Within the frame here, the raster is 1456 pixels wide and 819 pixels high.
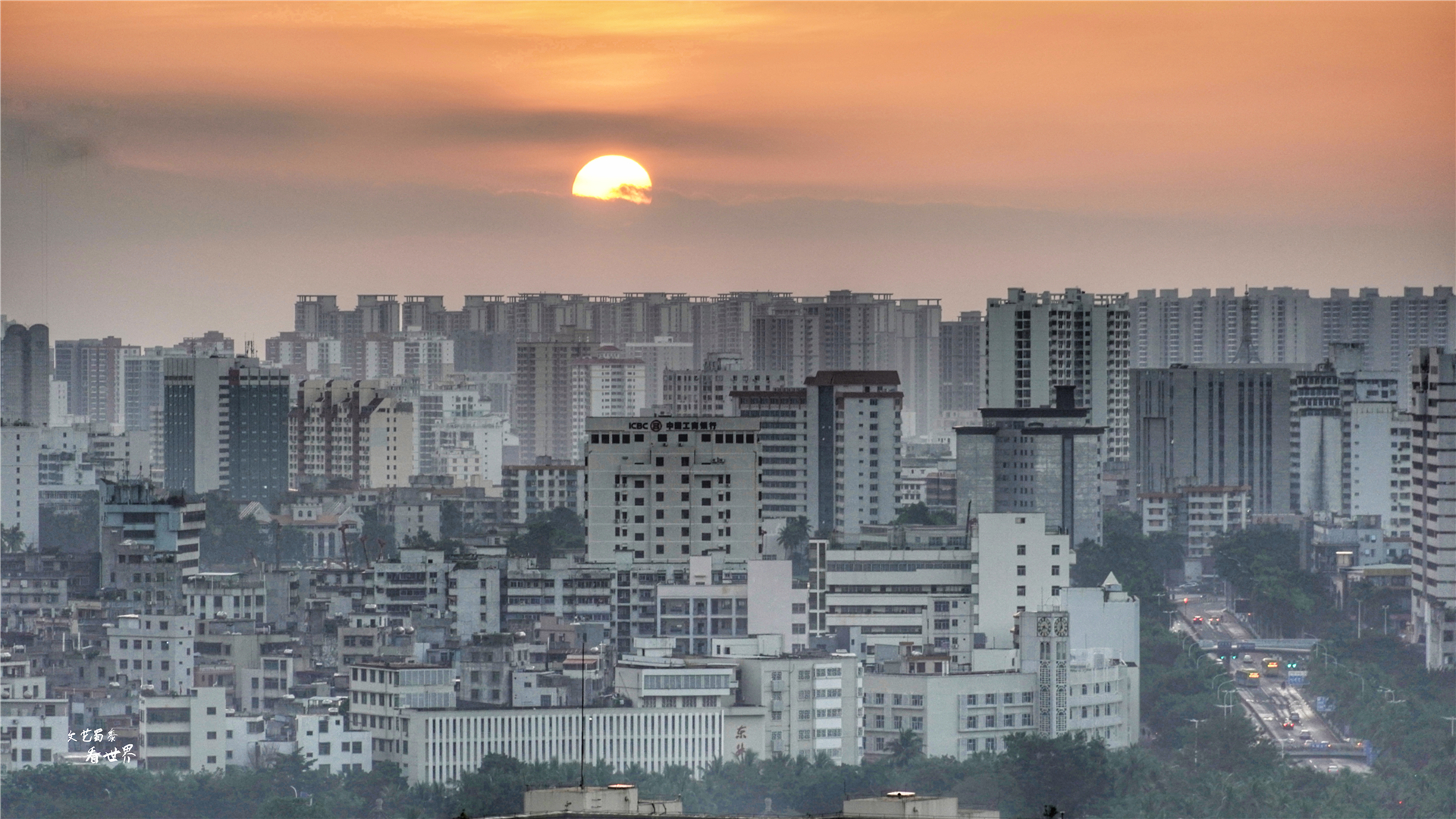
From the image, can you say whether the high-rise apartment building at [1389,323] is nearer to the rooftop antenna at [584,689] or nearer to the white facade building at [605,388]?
the white facade building at [605,388]

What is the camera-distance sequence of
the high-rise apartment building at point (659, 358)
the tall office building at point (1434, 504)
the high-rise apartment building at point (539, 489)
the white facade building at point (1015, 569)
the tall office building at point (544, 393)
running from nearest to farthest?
the white facade building at point (1015, 569) → the tall office building at point (1434, 504) → the high-rise apartment building at point (539, 489) → the high-rise apartment building at point (659, 358) → the tall office building at point (544, 393)

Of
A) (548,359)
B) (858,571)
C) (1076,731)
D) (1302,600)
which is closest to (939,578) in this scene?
(858,571)

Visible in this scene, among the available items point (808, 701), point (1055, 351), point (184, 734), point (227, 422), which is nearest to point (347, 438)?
point (227, 422)

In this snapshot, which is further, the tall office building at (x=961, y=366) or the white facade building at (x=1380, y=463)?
the tall office building at (x=961, y=366)

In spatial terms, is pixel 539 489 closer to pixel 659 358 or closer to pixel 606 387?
pixel 659 358

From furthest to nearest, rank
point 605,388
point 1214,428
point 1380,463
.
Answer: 1. point 605,388
2. point 1214,428
3. point 1380,463

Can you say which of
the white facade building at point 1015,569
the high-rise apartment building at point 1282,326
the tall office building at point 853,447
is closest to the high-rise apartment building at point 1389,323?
the high-rise apartment building at point 1282,326
